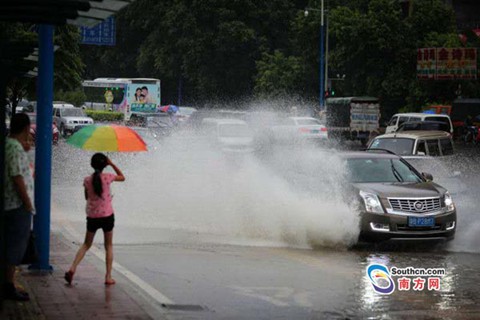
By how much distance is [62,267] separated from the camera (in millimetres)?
11914

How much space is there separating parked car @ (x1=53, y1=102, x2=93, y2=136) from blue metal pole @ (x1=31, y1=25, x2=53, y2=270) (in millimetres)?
46422

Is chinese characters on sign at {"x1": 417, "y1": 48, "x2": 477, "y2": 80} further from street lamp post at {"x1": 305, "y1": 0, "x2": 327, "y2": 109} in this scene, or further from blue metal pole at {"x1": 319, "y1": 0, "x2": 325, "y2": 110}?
blue metal pole at {"x1": 319, "y1": 0, "x2": 325, "y2": 110}

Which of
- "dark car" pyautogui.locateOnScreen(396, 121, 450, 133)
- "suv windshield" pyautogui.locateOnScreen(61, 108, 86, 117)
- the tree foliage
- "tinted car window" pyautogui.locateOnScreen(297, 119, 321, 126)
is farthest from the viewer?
the tree foliage

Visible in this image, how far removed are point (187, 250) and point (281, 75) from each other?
59070 mm

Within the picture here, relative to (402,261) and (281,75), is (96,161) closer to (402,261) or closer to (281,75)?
(402,261)

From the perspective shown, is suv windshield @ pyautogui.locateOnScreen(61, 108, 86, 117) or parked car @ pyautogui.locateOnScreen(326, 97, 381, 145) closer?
parked car @ pyautogui.locateOnScreen(326, 97, 381, 145)

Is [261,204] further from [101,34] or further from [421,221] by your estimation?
[101,34]

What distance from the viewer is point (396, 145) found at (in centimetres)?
2308

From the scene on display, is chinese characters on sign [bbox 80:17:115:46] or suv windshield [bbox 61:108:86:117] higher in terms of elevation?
chinese characters on sign [bbox 80:17:115:46]

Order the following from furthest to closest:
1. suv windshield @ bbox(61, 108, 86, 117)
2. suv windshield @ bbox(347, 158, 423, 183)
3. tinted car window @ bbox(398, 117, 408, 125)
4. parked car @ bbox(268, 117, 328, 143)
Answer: suv windshield @ bbox(61, 108, 86, 117), tinted car window @ bbox(398, 117, 408, 125), parked car @ bbox(268, 117, 328, 143), suv windshield @ bbox(347, 158, 423, 183)

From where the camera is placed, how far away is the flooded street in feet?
33.9

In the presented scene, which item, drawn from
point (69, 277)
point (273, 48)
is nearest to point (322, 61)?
point (273, 48)

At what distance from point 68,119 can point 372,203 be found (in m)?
45.5

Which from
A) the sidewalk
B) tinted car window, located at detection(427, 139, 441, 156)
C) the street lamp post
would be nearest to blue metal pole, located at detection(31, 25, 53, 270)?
the sidewalk
